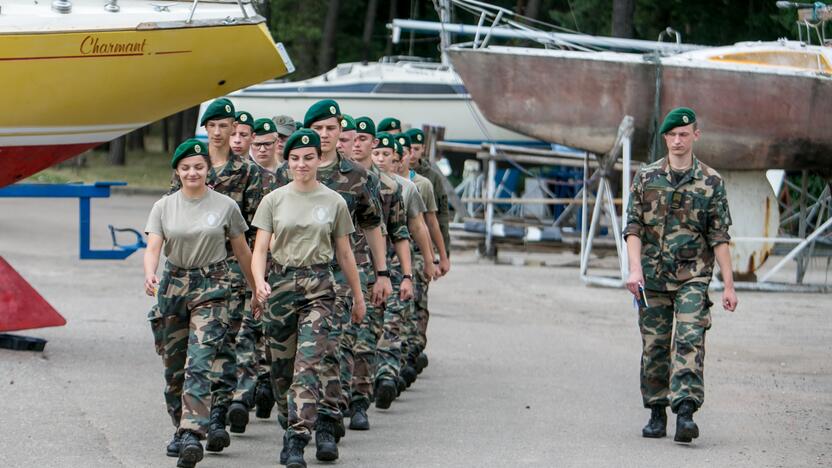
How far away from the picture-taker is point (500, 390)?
10430 millimetres

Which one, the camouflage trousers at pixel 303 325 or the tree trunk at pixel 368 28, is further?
the tree trunk at pixel 368 28

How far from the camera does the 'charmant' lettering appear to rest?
10.8 m

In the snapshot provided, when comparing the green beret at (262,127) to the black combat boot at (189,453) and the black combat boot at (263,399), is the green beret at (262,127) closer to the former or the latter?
the black combat boot at (263,399)

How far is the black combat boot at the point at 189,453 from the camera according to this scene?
24.0 feet

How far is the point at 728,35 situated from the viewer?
2923 cm

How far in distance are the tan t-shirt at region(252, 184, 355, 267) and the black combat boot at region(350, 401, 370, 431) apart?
1440mm

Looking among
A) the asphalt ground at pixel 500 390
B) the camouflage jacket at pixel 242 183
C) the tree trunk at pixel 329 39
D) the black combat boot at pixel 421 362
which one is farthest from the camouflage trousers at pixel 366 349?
the tree trunk at pixel 329 39

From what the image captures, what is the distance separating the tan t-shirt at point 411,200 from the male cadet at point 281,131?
81 centimetres

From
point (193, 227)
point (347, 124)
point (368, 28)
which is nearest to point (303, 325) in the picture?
point (193, 227)

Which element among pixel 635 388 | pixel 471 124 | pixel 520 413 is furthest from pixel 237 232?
pixel 471 124

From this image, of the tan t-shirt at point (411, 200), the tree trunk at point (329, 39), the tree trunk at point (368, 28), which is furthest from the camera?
the tree trunk at point (368, 28)

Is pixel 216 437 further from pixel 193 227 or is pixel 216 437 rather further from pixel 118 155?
pixel 118 155

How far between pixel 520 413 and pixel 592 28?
22830mm

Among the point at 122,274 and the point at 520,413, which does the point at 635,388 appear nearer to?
the point at 520,413
